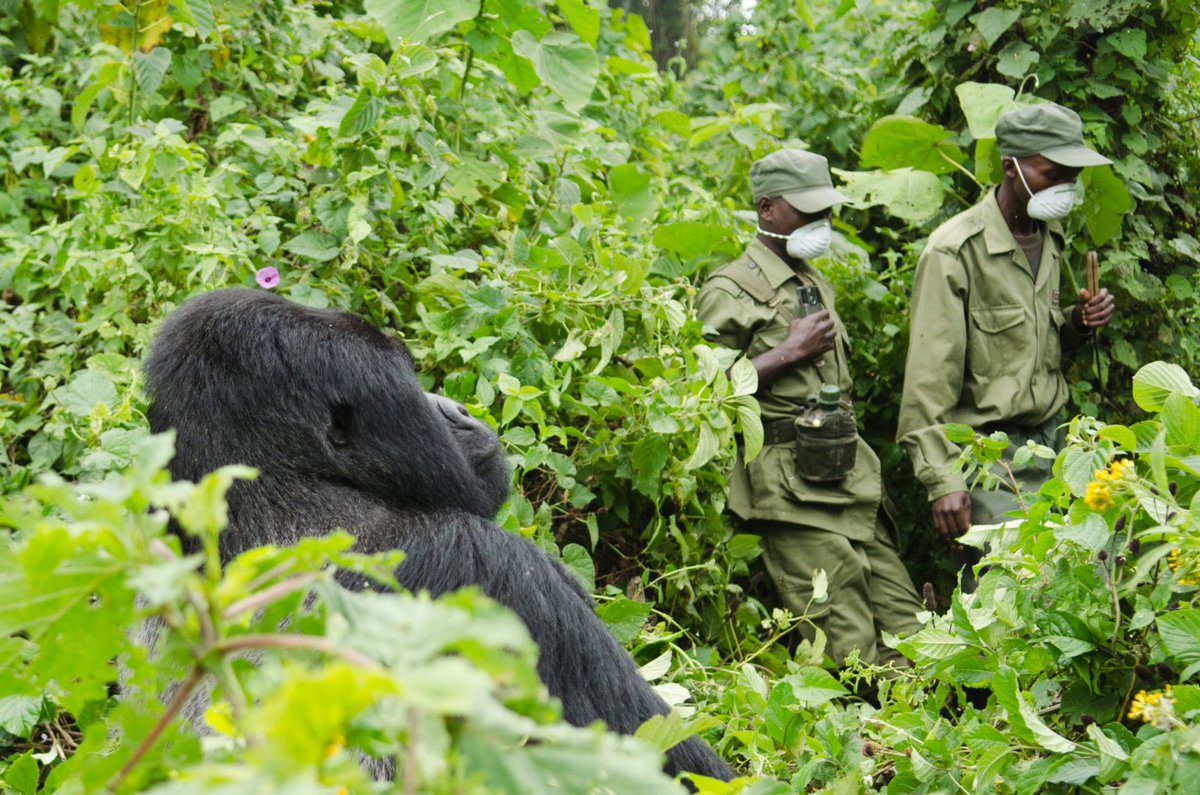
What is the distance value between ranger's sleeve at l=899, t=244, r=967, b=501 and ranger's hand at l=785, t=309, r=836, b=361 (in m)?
0.31

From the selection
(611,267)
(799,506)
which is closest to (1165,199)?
(799,506)

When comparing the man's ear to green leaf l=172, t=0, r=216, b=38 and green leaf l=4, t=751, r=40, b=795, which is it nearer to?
green leaf l=172, t=0, r=216, b=38

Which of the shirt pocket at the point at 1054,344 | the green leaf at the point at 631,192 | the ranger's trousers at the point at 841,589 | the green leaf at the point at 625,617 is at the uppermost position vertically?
A: the green leaf at the point at 631,192

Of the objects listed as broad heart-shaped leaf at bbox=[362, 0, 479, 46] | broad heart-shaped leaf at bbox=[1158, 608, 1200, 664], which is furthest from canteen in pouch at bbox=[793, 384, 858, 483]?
broad heart-shaped leaf at bbox=[1158, 608, 1200, 664]

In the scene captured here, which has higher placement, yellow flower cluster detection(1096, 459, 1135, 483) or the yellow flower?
yellow flower cluster detection(1096, 459, 1135, 483)

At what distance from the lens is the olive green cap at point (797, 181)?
4.47 m

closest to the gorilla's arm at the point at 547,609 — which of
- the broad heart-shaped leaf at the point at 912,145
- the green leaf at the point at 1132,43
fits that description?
the broad heart-shaped leaf at the point at 912,145

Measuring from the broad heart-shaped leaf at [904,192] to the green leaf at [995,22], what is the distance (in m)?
0.57

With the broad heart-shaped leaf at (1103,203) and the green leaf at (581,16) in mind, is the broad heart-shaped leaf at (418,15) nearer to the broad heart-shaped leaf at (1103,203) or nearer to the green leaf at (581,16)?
the green leaf at (581,16)

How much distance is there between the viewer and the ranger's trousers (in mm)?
4211

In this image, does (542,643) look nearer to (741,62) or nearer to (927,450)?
(927,450)

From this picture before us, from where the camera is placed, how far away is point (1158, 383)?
188 centimetres

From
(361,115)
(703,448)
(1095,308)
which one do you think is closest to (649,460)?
(703,448)

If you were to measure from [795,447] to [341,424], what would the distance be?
2.43 meters
